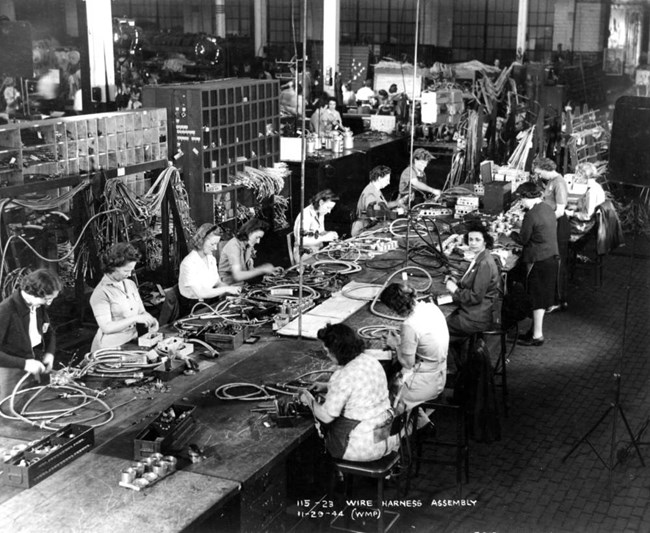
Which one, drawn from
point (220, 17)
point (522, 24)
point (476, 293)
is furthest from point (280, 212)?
point (220, 17)

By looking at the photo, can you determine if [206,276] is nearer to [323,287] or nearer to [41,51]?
[323,287]

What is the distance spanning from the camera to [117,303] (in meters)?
5.60

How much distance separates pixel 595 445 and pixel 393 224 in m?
Result: 3.44

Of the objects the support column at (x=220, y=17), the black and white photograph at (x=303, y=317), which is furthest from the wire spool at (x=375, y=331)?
the support column at (x=220, y=17)

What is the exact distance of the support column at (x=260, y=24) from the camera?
22.5 metres

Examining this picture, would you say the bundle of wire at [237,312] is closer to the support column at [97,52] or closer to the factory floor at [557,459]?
the factory floor at [557,459]

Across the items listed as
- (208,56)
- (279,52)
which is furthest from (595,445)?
(279,52)

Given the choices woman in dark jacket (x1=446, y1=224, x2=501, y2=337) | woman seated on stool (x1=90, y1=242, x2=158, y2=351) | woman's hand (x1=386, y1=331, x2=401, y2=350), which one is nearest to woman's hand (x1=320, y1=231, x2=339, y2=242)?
woman in dark jacket (x1=446, y1=224, x2=501, y2=337)

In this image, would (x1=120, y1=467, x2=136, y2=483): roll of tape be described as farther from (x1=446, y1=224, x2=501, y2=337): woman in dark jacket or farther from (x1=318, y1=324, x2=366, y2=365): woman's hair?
(x1=446, y1=224, x2=501, y2=337): woman in dark jacket

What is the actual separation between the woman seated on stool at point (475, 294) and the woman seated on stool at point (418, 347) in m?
1.18

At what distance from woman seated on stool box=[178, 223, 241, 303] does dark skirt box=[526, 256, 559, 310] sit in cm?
292

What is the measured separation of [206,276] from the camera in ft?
21.3

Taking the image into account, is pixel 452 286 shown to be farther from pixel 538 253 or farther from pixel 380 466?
pixel 380 466

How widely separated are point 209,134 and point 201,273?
3.19 m
